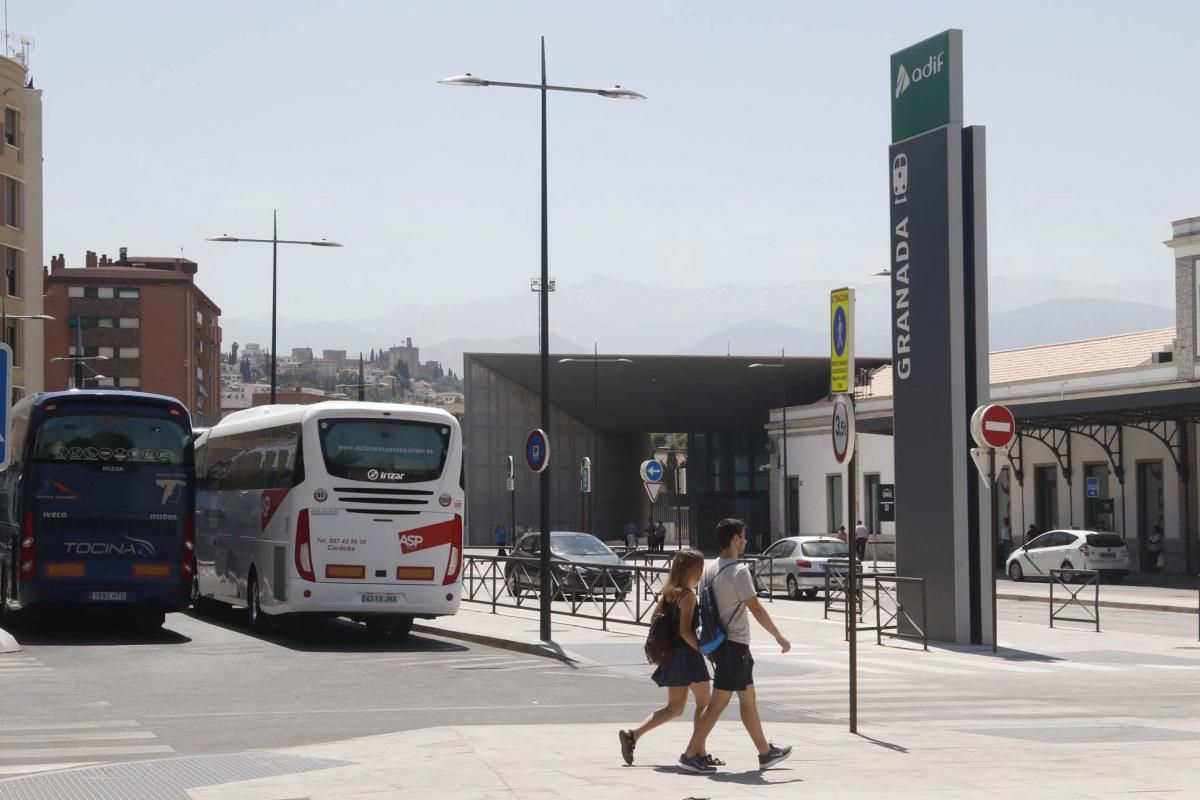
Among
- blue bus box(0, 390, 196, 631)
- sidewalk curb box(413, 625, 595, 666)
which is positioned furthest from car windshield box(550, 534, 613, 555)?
blue bus box(0, 390, 196, 631)

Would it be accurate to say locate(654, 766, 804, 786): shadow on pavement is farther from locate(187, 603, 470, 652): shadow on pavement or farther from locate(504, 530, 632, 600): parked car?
locate(504, 530, 632, 600): parked car

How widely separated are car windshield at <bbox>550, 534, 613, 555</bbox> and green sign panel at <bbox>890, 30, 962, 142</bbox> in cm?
1324

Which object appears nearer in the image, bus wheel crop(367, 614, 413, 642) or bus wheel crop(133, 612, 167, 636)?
bus wheel crop(367, 614, 413, 642)

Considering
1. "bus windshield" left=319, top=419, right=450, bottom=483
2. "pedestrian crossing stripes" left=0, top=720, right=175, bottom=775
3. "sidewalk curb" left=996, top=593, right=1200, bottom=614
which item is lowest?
"sidewalk curb" left=996, top=593, right=1200, bottom=614

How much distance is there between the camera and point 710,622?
11.4 metres

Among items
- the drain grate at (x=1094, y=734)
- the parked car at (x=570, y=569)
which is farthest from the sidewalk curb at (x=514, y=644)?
the drain grate at (x=1094, y=734)

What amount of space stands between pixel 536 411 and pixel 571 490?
5092 millimetres

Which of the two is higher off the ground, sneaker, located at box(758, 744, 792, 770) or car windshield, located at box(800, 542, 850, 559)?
car windshield, located at box(800, 542, 850, 559)

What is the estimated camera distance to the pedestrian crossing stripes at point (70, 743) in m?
12.0

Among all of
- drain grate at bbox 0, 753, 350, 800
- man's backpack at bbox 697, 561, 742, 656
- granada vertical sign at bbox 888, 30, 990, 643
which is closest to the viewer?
drain grate at bbox 0, 753, 350, 800

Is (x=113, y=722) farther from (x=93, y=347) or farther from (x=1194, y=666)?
(x=93, y=347)

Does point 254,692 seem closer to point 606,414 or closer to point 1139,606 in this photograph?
point 1139,606

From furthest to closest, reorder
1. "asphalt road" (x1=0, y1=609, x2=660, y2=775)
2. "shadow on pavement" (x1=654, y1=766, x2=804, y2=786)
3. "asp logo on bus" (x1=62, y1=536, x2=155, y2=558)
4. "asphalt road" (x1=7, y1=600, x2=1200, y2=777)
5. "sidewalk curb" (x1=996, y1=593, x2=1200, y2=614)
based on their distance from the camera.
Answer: "sidewalk curb" (x1=996, y1=593, x2=1200, y2=614)
"asp logo on bus" (x1=62, y1=536, x2=155, y2=558)
"asphalt road" (x1=7, y1=600, x2=1200, y2=777)
"asphalt road" (x1=0, y1=609, x2=660, y2=775)
"shadow on pavement" (x1=654, y1=766, x2=804, y2=786)

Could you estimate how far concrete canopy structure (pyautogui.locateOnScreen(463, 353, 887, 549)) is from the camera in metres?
80.6
